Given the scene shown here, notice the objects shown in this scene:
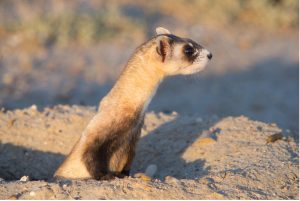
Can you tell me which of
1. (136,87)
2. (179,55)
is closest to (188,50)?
(179,55)

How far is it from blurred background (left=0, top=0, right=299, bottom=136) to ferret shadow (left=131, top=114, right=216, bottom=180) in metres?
2.47

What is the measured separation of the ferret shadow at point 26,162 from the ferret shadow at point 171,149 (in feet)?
2.31

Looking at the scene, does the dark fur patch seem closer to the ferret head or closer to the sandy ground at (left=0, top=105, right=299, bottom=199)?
the sandy ground at (left=0, top=105, right=299, bottom=199)

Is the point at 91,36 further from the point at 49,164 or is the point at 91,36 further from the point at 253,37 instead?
the point at 49,164

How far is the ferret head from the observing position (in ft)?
14.9

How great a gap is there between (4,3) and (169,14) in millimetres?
2984

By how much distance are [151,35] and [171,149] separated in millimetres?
5244

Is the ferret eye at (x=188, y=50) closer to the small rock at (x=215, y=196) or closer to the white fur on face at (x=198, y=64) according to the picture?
the white fur on face at (x=198, y=64)

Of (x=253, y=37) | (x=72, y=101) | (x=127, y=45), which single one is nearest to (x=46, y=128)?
(x=72, y=101)

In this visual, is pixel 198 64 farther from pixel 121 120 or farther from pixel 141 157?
pixel 141 157

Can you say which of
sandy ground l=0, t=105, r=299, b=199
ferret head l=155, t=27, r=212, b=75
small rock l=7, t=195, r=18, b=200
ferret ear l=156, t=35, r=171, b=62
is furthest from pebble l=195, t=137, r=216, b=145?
small rock l=7, t=195, r=18, b=200

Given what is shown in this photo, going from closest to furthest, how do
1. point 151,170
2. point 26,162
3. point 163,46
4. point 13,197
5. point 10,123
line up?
point 13,197 → point 163,46 → point 151,170 → point 26,162 → point 10,123

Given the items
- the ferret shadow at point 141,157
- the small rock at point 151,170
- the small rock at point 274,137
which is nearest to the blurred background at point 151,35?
the ferret shadow at point 141,157

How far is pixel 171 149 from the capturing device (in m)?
5.49
